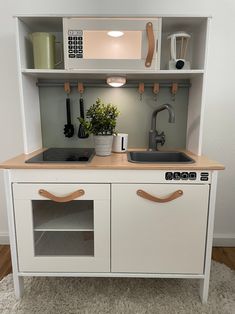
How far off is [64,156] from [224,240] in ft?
4.84

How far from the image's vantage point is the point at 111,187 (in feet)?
3.78

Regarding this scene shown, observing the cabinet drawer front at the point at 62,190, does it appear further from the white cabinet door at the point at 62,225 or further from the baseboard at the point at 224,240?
the baseboard at the point at 224,240

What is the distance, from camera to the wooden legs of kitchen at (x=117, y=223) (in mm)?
1150

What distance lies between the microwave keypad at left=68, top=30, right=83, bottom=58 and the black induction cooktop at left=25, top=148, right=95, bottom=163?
0.60 meters

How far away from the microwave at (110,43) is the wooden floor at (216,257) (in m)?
1.45

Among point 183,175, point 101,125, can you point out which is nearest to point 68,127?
point 101,125

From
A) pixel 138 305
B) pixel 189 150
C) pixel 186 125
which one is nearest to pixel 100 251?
pixel 138 305

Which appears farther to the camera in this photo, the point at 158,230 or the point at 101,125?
the point at 101,125

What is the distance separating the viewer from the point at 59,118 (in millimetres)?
1633

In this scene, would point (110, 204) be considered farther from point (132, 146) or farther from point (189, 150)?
point (189, 150)

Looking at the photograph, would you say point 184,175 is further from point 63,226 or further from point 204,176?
point 63,226

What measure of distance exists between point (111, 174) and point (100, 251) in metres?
0.45

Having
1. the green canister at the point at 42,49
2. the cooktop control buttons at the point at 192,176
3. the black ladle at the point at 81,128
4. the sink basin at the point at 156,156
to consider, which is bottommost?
the cooktop control buttons at the point at 192,176

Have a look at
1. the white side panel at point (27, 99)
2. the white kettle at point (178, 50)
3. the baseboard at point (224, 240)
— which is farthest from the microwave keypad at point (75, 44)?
the baseboard at point (224, 240)
